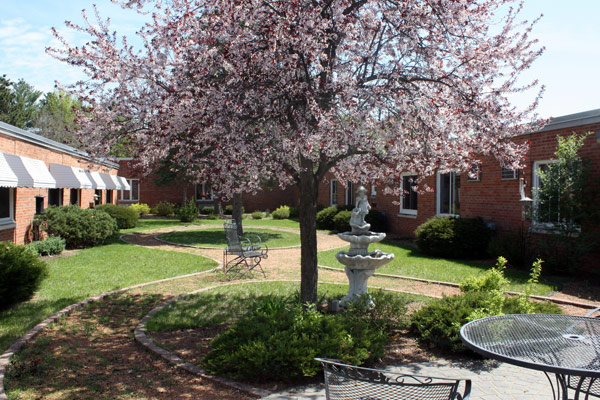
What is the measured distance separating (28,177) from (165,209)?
19.5 m

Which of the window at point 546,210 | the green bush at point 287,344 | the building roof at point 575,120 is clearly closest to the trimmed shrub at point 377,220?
the window at point 546,210

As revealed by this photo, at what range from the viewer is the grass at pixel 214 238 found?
1603 cm

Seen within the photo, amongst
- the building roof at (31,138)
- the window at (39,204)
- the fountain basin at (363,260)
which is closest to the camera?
the fountain basin at (363,260)

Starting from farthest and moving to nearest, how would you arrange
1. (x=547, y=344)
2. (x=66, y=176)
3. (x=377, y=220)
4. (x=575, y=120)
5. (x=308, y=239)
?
(x=377, y=220) < (x=66, y=176) < (x=575, y=120) < (x=308, y=239) < (x=547, y=344)

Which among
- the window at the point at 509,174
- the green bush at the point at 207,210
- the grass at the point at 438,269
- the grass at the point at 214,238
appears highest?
the window at the point at 509,174

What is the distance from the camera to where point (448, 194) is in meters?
14.9

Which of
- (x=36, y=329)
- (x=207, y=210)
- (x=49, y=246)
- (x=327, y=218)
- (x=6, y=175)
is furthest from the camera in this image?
(x=207, y=210)

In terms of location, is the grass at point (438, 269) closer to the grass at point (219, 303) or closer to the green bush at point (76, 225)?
the grass at point (219, 303)

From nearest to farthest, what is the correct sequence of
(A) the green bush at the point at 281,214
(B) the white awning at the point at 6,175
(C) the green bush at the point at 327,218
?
1. (B) the white awning at the point at 6,175
2. (C) the green bush at the point at 327,218
3. (A) the green bush at the point at 281,214

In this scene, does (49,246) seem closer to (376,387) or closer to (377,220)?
(377,220)

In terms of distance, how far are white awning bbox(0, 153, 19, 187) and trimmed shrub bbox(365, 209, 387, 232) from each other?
1251cm

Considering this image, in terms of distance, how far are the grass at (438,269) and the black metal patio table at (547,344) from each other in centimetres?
500

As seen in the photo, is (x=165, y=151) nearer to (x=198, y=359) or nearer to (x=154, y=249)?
(x=198, y=359)

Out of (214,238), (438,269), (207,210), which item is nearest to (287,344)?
(438,269)
